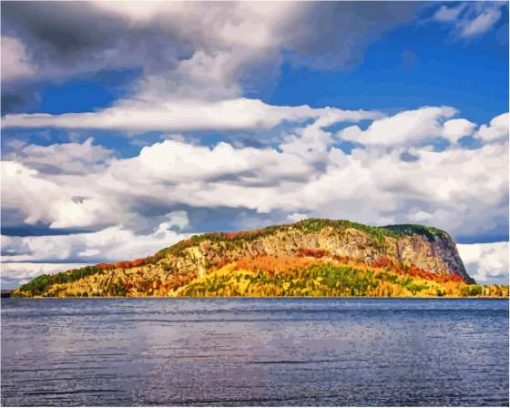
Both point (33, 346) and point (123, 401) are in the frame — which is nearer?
point (123, 401)

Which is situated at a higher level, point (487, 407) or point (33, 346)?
point (33, 346)

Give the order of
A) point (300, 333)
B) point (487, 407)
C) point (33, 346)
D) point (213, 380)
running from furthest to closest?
point (300, 333)
point (33, 346)
point (213, 380)
point (487, 407)

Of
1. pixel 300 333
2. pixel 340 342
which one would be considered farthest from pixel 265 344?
pixel 300 333

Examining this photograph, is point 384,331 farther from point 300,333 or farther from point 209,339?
point 209,339

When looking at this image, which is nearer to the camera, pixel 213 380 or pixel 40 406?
pixel 40 406

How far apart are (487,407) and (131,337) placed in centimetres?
7201

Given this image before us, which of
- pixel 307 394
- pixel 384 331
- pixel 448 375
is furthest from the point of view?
pixel 384 331

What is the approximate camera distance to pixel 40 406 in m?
56.8

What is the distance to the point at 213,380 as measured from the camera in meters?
67.4

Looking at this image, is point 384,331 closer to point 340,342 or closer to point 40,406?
point 340,342

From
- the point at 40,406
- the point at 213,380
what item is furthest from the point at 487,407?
the point at 40,406

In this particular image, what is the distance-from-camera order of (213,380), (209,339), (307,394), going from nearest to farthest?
(307,394), (213,380), (209,339)

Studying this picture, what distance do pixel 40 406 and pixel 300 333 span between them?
70.8 meters

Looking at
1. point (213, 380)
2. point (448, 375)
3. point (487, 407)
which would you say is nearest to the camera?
point (487, 407)
